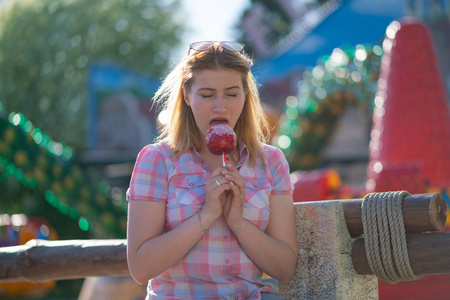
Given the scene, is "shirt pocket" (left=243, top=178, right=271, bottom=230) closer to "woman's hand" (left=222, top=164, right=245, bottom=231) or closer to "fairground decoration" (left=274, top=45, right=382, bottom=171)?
"woman's hand" (left=222, top=164, right=245, bottom=231)

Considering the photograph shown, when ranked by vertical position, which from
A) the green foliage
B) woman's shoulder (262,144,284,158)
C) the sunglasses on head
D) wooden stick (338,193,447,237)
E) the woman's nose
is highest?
the green foliage

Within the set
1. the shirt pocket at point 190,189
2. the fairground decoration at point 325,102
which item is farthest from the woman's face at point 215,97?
the fairground decoration at point 325,102

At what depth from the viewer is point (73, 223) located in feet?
47.6

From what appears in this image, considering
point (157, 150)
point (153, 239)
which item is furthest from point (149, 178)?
point (153, 239)

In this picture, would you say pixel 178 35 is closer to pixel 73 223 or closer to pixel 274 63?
pixel 274 63

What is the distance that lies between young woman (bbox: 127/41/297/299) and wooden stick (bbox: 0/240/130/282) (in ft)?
2.41

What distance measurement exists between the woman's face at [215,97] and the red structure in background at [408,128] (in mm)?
2234

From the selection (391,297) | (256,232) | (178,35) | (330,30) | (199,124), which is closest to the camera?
(256,232)

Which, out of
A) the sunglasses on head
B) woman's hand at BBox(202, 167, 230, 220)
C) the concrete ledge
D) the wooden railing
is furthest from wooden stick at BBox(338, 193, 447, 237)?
the sunglasses on head

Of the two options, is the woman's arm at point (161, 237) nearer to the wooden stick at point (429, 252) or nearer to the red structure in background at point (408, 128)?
the wooden stick at point (429, 252)

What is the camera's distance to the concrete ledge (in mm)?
2629

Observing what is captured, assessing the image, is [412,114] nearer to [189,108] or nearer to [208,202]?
[189,108]

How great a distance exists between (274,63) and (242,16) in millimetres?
12046

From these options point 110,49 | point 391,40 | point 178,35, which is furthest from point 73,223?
point 178,35
